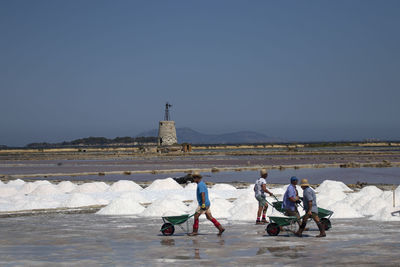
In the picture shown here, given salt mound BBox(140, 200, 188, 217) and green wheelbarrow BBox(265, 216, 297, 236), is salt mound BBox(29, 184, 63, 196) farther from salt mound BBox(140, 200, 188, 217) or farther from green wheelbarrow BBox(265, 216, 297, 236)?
green wheelbarrow BBox(265, 216, 297, 236)

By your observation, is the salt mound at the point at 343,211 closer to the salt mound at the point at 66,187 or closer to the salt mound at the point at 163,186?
the salt mound at the point at 163,186

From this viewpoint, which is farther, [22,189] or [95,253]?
[22,189]

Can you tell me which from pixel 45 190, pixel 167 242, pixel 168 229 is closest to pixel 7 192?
pixel 45 190

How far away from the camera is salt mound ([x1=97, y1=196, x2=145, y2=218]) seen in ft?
47.5

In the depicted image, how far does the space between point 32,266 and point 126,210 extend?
22.2 feet

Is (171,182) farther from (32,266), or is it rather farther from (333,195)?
(32,266)

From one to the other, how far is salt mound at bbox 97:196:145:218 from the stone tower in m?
56.5

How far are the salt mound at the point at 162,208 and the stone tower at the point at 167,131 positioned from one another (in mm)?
57154

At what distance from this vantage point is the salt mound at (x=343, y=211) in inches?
517

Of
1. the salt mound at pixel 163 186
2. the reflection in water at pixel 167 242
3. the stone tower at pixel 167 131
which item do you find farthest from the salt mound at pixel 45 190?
the stone tower at pixel 167 131

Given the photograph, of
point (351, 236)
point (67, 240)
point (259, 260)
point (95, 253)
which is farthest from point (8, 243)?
point (351, 236)

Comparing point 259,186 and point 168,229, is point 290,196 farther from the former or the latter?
point 168,229

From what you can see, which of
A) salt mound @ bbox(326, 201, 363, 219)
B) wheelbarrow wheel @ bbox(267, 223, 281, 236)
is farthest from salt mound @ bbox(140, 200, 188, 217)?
wheelbarrow wheel @ bbox(267, 223, 281, 236)

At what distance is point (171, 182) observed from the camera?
2262 cm
